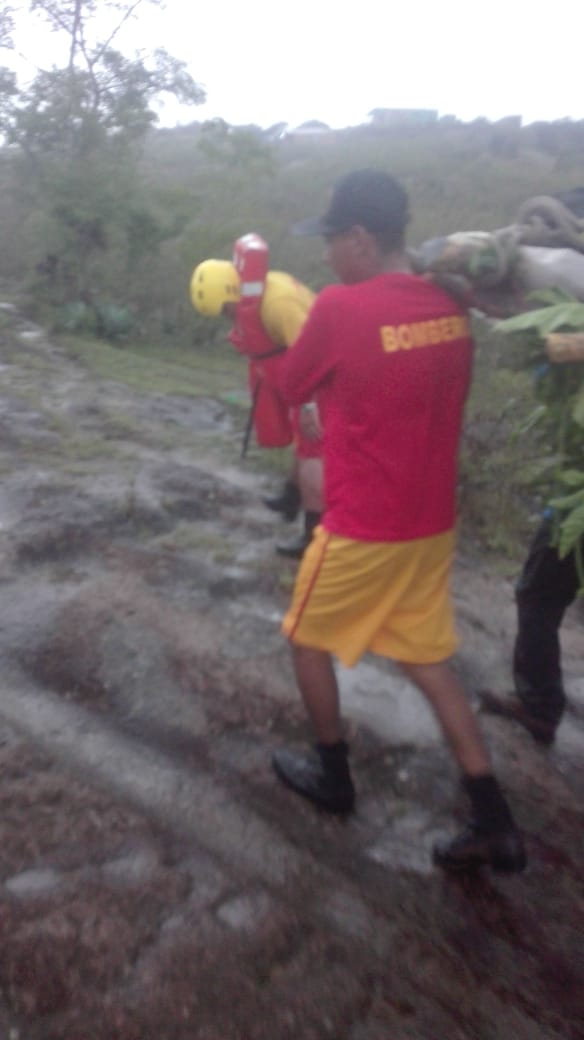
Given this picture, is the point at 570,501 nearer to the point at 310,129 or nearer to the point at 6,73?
the point at 6,73

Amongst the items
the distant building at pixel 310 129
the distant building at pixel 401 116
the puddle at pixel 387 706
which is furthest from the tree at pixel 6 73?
the distant building at pixel 401 116

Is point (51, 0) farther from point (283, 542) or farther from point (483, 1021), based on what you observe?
point (483, 1021)

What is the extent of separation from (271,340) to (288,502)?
1268mm

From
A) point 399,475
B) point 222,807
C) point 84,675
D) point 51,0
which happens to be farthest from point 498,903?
point 51,0

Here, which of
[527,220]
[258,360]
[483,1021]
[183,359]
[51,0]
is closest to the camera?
[483,1021]

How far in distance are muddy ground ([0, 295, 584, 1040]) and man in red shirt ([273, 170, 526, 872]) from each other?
29 cm

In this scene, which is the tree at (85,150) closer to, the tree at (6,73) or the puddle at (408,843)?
the tree at (6,73)

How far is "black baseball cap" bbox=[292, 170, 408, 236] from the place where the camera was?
3.18m

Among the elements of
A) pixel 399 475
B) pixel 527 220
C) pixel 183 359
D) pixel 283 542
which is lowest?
pixel 183 359

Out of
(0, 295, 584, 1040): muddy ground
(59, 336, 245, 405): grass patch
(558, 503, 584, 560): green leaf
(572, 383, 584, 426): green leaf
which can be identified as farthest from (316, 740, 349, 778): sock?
(59, 336, 245, 405): grass patch

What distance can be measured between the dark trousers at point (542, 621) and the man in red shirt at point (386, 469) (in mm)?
644

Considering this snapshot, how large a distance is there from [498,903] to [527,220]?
202 cm

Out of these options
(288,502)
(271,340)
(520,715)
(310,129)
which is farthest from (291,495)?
(310,129)

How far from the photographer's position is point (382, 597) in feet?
10.8
